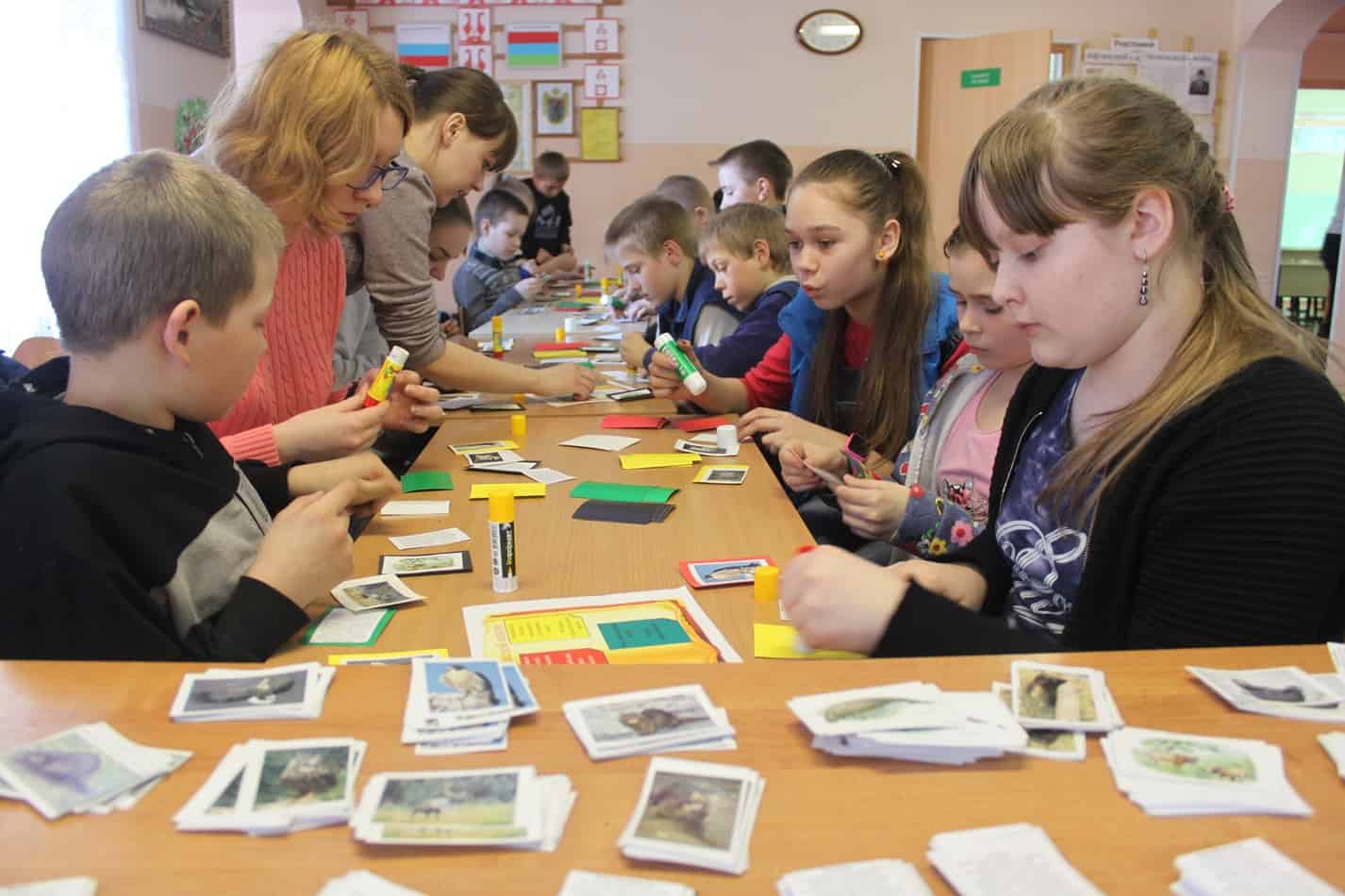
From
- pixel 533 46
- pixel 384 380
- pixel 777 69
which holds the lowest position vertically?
pixel 384 380

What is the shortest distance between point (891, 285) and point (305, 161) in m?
1.23

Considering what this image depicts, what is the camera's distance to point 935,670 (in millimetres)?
875

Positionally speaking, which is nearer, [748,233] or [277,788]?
[277,788]

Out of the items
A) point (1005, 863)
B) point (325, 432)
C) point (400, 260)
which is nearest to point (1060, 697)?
point (1005, 863)

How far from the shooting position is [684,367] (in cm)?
251

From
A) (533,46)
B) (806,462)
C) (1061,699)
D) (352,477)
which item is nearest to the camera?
(1061,699)

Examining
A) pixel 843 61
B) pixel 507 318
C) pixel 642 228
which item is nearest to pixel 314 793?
pixel 642 228

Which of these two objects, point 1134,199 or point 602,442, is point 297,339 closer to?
point 602,442

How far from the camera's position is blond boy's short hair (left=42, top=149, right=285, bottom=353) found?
1.13 meters

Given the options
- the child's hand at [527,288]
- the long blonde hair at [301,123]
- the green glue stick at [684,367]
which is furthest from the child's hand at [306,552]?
the child's hand at [527,288]

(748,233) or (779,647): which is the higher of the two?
(748,233)

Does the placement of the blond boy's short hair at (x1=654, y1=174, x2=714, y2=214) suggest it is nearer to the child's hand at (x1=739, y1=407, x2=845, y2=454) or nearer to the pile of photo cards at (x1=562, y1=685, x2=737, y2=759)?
the child's hand at (x1=739, y1=407, x2=845, y2=454)

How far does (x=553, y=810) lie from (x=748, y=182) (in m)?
4.38

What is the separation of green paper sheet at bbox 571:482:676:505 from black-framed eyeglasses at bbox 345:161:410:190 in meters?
0.68
